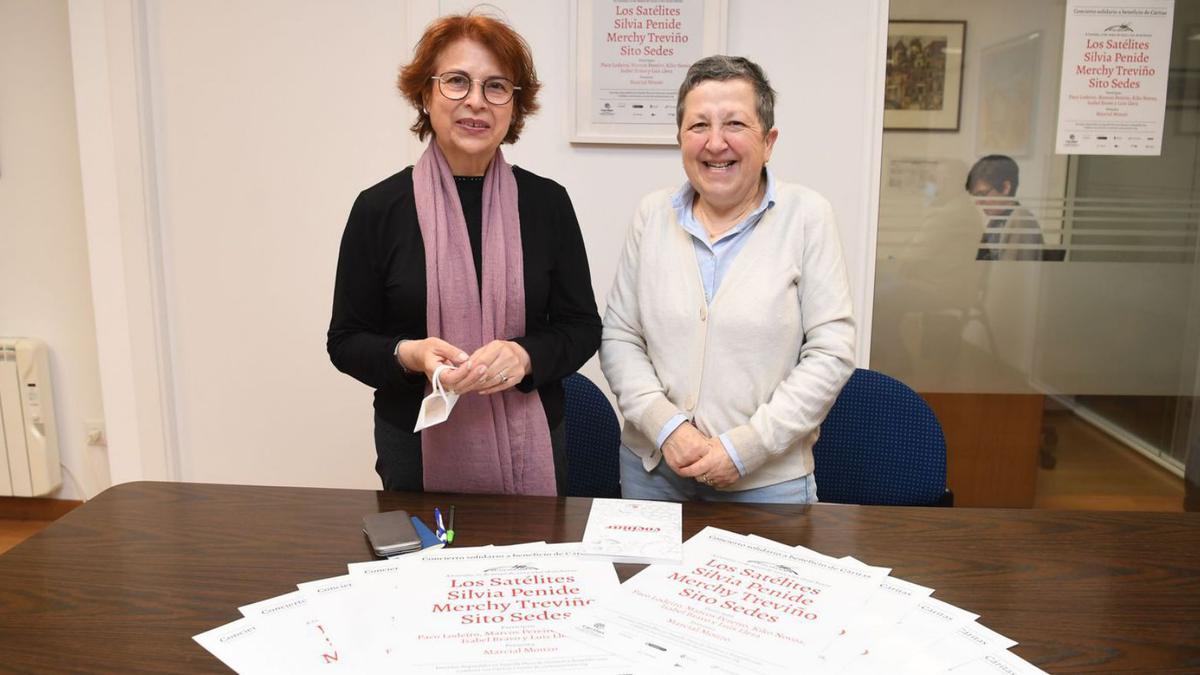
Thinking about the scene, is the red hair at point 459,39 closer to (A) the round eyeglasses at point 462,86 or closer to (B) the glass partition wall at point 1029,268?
(A) the round eyeglasses at point 462,86

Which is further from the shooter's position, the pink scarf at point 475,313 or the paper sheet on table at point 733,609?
the pink scarf at point 475,313

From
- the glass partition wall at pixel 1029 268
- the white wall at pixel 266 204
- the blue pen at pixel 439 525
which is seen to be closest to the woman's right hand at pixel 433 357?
the blue pen at pixel 439 525

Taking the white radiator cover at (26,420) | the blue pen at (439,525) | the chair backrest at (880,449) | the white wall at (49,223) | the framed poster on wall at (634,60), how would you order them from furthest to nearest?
the white radiator cover at (26,420) < the white wall at (49,223) < the framed poster on wall at (634,60) < the chair backrest at (880,449) < the blue pen at (439,525)

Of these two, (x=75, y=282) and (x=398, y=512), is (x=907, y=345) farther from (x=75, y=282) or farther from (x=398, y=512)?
(x=75, y=282)

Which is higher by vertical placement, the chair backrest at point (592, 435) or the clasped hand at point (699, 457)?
the clasped hand at point (699, 457)

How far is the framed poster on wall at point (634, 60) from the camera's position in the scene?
2.81 metres

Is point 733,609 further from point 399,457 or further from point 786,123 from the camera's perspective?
point 786,123

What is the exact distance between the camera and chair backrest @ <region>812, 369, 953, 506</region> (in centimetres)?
210

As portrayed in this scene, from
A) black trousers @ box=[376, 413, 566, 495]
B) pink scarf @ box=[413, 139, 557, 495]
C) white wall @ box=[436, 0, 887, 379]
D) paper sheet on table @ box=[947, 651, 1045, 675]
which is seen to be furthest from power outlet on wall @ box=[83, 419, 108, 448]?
paper sheet on table @ box=[947, 651, 1045, 675]

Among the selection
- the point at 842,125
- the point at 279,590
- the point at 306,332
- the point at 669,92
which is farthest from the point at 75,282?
the point at 842,125

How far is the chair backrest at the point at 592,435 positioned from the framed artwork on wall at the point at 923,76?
151 centimetres

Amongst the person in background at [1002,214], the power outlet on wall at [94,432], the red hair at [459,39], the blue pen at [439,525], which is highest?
the red hair at [459,39]

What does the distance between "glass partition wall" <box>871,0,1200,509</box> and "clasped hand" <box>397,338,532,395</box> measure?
1843 millimetres

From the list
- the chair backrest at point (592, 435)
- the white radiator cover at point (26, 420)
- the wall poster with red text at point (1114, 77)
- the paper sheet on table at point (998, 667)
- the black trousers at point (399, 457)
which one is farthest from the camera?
the white radiator cover at point (26, 420)
